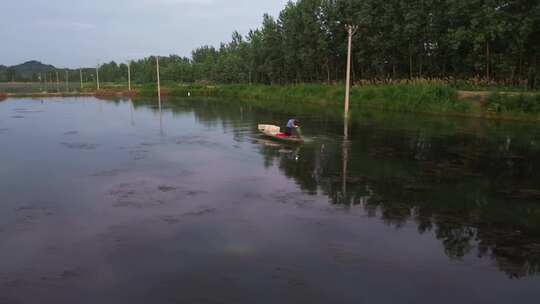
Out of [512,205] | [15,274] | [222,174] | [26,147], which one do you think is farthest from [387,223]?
[26,147]

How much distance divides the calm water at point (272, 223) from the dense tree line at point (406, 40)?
1567cm

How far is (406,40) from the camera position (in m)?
44.8

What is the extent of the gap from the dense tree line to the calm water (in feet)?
51.4

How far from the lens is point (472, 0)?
118 feet

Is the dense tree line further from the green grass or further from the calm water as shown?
the calm water

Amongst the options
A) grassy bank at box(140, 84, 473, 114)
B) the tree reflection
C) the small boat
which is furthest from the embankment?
the small boat

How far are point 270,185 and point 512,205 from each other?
725 centimetres

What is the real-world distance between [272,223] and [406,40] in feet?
124

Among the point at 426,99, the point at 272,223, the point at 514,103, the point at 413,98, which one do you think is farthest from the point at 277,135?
the point at 413,98

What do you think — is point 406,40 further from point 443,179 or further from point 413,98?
point 443,179

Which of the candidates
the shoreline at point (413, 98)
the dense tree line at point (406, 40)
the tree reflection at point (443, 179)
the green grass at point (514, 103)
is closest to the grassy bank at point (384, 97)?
the shoreline at point (413, 98)

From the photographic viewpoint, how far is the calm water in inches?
327

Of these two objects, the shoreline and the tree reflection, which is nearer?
the tree reflection

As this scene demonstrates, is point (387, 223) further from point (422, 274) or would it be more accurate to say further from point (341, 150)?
point (341, 150)
